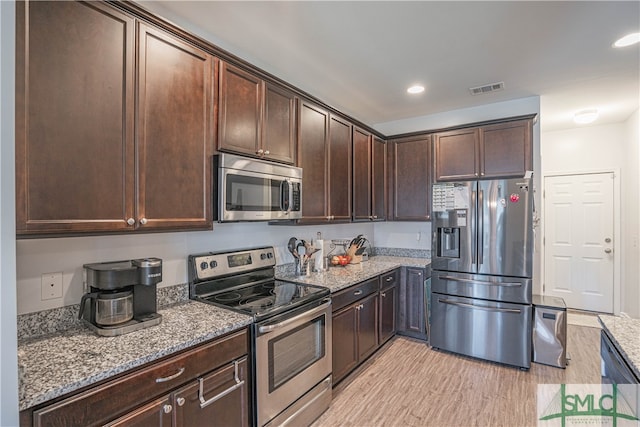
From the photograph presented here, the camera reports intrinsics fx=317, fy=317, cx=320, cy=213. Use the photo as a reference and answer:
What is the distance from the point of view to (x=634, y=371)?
3.94 ft

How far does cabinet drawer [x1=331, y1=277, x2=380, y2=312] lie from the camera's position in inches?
99.8

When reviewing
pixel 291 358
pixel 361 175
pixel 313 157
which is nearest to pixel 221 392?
pixel 291 358

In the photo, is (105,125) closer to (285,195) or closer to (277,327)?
(285,195)

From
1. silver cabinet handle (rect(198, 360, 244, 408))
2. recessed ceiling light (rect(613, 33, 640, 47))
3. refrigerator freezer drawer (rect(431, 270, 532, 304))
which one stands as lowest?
silver cabinet handle (rect(198, 360, 244, 408))

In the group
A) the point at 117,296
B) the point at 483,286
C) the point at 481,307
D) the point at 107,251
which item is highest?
the point at 107,251

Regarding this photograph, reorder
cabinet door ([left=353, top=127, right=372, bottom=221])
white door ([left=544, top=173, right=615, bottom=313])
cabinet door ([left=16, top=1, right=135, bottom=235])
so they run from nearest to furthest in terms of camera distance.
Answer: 1. cabinet door ([left=16, top=1, right=135, bottom=235])
2. cabinet door ([left=353, top=127, right=372, bottom=221])
3. white door ([left=544, top=173, right=615, bottom=313])

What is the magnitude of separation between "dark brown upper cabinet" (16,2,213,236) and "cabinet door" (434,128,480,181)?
9.12 feet

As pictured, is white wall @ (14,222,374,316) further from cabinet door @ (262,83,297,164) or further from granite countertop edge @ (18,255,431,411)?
cabinet door @ (262,83,297,164)

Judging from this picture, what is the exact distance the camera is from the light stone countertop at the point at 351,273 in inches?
104

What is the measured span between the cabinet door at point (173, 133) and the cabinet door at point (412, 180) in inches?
106

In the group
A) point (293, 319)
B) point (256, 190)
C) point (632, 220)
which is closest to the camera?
point (293, 319)

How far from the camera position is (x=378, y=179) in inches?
153

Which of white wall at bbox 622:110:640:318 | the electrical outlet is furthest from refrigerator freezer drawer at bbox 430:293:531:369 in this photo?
the electrical outlet

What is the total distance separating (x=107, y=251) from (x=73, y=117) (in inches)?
29.7
